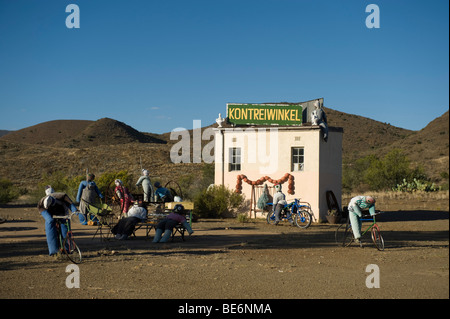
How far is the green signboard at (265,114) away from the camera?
75.2ft

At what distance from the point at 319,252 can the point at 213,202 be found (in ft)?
37.0

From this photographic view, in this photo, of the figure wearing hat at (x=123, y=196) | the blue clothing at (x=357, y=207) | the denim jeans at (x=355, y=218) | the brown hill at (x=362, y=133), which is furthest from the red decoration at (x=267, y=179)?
the brown hill at (x=362, y=133)

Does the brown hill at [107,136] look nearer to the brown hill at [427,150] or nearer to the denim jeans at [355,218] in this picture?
the brown hill at [427,150]

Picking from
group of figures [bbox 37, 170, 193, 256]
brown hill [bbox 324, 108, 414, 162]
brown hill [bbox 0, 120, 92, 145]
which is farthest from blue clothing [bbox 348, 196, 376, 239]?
brown hill [bbox 0, 120, 92, 145]

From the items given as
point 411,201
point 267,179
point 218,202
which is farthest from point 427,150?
point 218,202

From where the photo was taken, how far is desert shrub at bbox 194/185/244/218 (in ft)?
75.8

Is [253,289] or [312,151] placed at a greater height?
[312,151]

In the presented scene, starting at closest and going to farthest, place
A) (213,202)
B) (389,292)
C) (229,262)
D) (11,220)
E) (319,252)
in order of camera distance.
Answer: (389,292) < (229,262) < (319,252) < (11,220) < (213,202)

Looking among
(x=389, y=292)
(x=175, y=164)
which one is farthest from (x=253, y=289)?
(x=175, y=164)

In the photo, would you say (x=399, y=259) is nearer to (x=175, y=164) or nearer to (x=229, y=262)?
(x=229, y=262)

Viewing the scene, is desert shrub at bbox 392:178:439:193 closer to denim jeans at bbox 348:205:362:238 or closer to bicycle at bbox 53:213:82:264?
denim jeans at bbox 348:205:362:238

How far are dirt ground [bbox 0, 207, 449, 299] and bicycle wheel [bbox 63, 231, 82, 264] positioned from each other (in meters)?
0.19
